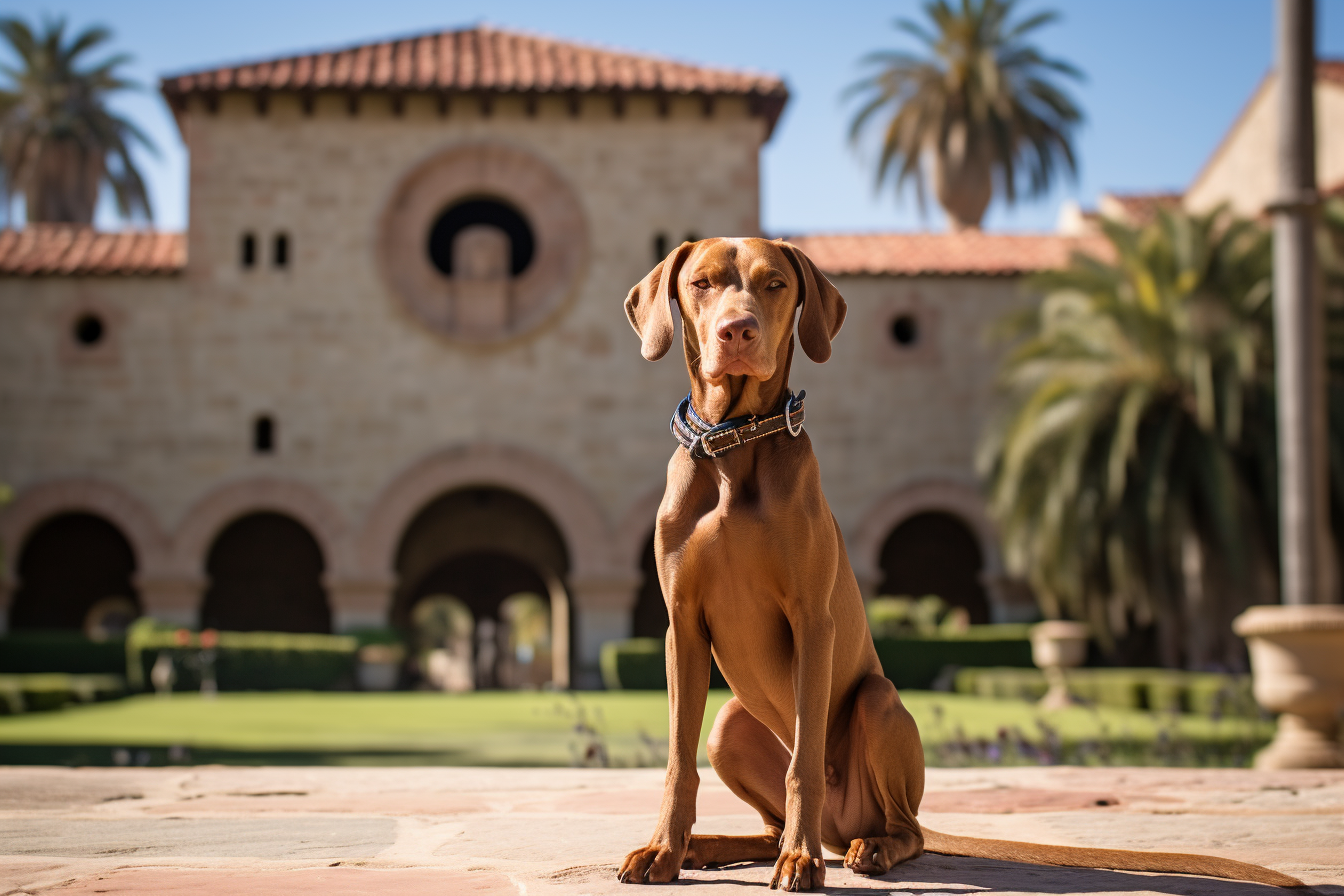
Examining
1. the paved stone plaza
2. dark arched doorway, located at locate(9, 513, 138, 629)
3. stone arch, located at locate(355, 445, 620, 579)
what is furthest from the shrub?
the paved stone plaza

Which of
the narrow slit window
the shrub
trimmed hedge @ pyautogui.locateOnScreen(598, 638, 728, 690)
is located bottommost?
trimmed hedge @ pyautogui.locateOnScreen(598, 638, 728, 690)

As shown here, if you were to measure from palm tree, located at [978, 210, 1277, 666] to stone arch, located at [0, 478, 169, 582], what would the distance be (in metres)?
14.8

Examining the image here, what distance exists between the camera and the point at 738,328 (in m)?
3.31

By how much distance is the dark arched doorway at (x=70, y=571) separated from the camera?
84.3ft

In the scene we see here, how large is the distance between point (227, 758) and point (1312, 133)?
934 cm

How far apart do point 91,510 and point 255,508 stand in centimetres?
286

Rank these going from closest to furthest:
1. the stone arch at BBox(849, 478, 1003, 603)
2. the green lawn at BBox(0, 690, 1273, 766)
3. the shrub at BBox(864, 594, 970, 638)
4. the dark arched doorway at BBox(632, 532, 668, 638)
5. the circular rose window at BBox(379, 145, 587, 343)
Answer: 1. the green lawn at BBox(0, 690, 1273, 766)
2. the shrub at BBox(864, 594, 970, 638)
3. the stone arch at BBox(849, 478, 1003, 603)
4. the circular rose window at BBox(379, 145, 587, 343)
5. the dark arched doorway at BBox(632, 532, 668, 638)

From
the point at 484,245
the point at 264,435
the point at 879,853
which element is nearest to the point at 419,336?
the point at 484,245

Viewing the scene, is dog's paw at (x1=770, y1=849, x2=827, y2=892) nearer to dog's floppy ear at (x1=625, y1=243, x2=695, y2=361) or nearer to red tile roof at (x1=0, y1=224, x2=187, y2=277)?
dog's floppy ear at (x1=625, y1=243, x2=695, y2=361)

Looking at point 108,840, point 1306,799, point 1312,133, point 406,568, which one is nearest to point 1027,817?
point 1306,799

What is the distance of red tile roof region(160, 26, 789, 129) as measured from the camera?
23469mm

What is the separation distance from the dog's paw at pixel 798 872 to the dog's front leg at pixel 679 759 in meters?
0.29

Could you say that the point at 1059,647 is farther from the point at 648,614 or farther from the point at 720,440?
the point at 720,440

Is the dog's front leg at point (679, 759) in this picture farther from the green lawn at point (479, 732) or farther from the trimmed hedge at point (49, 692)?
the trimmed hedge at point (49, 692)
